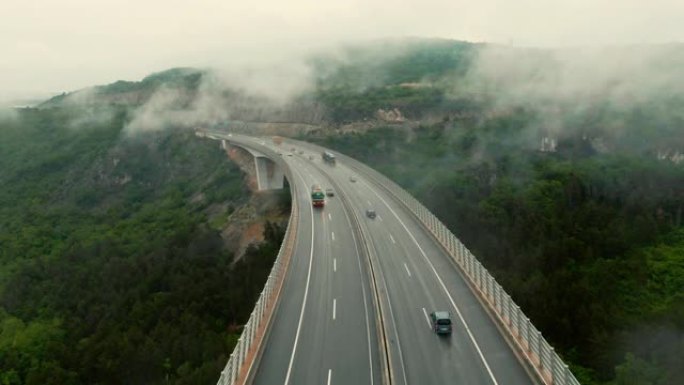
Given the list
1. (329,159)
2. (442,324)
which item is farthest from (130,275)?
(442,324)

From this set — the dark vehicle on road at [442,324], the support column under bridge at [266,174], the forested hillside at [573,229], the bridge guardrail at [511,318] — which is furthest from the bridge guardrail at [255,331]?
the support column under bridge at [266,174]

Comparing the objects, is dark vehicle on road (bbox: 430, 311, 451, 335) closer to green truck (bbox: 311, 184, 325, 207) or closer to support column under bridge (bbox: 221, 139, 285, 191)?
green truck (bbox: 311, 184, 325, 207)

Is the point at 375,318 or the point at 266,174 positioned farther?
the point at 266,174

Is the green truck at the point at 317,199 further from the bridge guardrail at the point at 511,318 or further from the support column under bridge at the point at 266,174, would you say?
the support column under bridge at the point at 266,174

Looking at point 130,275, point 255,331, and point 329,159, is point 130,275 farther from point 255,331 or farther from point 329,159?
point 255,331

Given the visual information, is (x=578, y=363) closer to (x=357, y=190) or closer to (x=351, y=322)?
(x=351, y=322)
